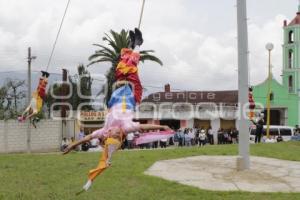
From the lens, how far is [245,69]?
12648 millimetres

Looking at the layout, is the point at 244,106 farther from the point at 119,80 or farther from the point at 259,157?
the point at 119,80

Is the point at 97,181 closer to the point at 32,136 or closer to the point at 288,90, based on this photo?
the point at 32,136

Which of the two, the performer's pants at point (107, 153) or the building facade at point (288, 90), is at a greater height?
the building facade at point (288, 90)

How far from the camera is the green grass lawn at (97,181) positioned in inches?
392

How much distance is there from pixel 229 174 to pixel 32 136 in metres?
20.6

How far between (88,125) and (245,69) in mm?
23576

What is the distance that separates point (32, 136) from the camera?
101ft

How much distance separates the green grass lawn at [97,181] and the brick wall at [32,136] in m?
14.6

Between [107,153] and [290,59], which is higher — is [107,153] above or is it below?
below

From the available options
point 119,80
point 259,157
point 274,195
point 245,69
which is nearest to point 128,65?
point 119,80

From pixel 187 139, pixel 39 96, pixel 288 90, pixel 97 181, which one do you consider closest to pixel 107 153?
pixel 39 96

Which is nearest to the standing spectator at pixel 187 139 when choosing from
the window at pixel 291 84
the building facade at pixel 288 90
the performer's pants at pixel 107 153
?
the performer's pants at pixel 107 153

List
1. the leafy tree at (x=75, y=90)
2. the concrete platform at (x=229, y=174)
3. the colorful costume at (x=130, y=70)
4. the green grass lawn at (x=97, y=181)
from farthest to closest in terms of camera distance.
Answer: the leafy tree at (x=75, y=90), the concrete platform at (x=229, y=174), the green grass lawn at (x=97, y=181), the colorful costume at (x=130, y=70)

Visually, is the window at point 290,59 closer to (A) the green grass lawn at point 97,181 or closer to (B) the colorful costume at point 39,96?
(A) the green grass lawn at point 97,181
